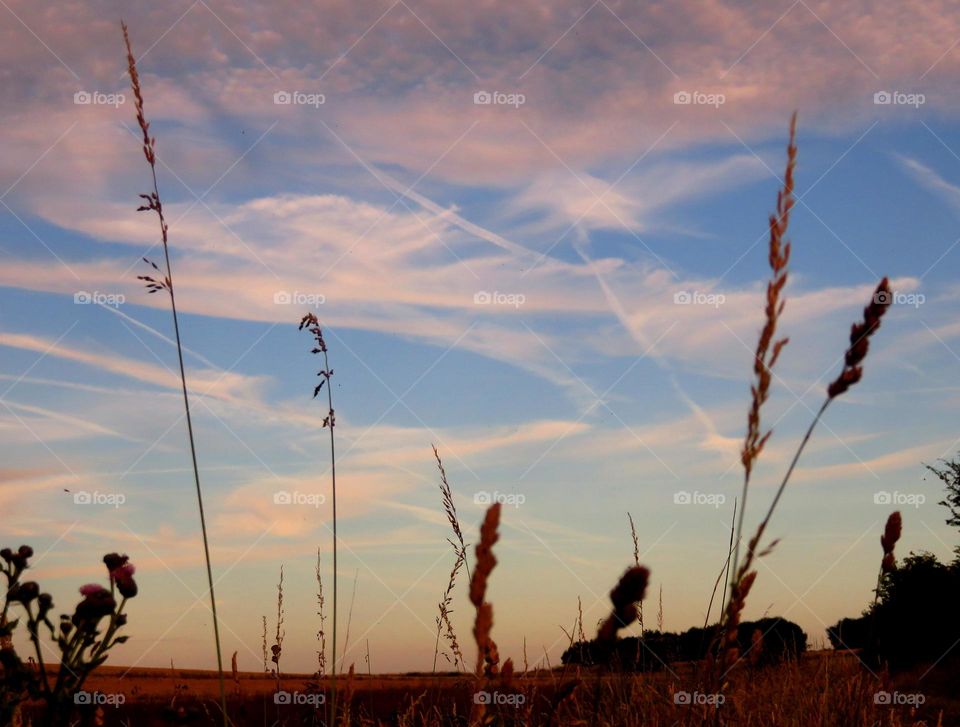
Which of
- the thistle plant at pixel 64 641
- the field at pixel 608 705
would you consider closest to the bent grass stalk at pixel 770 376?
the field at pixel 608 705

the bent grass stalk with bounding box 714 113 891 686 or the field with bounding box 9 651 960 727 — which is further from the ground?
the bent grass stalk with bounding box 714 113 891 686

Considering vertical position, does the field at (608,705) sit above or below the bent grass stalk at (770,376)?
below

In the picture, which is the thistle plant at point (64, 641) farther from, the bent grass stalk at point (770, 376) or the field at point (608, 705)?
the bent grass stalk at point (770, 376)

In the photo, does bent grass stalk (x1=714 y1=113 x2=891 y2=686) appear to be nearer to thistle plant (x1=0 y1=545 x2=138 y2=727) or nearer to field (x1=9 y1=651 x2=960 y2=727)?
field (x1=9 y1=651 x2=960 y2=727)

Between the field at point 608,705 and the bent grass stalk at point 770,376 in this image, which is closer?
the bent grass stalk at point 770,376

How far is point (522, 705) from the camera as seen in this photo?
464 centimetres

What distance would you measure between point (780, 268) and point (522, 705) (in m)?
3.23

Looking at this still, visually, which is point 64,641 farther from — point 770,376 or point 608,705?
point 608,705

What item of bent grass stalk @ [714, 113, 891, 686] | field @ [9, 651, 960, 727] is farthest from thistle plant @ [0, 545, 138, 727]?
bent grass stalk @ [714, 113, 891, 686]

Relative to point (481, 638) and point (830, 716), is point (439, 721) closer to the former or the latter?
point (830, 716)

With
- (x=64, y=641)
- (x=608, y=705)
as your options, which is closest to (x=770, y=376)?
(x=64, y=641)

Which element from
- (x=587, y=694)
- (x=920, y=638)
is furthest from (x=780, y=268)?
(x=920, y=638)

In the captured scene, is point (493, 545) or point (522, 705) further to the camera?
point (522, 705)

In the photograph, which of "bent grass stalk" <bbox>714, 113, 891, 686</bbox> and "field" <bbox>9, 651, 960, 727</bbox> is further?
"field" <bbox>9, 651, 960, 727</bbox>
